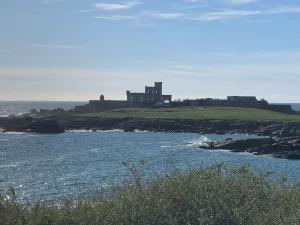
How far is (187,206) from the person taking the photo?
44.7 ft

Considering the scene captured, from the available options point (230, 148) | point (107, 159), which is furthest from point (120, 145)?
point (107, 159)

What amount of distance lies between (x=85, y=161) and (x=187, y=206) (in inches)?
1870

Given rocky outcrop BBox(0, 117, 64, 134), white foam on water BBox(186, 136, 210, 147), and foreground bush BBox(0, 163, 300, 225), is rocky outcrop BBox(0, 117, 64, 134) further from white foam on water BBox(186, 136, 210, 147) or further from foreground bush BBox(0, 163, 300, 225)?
foreground bush BBox(0, 163, 300, 225)

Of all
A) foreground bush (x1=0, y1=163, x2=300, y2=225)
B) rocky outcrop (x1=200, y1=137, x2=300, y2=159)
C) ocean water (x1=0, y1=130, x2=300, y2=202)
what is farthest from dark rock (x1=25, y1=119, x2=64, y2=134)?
foreground bush (x1=0, y1=163, x2=300, y2=225)

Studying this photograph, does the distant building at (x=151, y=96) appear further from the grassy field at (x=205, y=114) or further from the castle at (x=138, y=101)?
the grassy field at (x=205, y=114)

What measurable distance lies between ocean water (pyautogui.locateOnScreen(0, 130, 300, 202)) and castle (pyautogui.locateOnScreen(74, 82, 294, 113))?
58409 mm

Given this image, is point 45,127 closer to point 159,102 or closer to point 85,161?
point 159,102

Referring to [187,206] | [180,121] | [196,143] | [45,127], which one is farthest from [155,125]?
[187,206]

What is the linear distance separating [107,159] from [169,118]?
62.0m

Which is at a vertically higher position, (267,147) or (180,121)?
(180,121)

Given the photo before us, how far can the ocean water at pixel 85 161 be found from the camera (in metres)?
39.1

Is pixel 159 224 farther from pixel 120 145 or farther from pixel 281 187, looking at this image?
pixel 120 145

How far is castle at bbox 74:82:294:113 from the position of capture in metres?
157

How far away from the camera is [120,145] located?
270 ft
